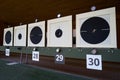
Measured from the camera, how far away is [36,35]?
4.14ft

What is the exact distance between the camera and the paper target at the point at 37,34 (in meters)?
1.21

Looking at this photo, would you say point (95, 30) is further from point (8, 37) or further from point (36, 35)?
point (8, 37)

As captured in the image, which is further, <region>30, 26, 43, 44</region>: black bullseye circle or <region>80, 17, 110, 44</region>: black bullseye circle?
<region>30, 26, 43, 44</region>: black bullseye circle

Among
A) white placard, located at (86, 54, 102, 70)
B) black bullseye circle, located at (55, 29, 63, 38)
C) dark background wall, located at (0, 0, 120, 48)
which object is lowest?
white placard, located at (86, 54, 102, 70)

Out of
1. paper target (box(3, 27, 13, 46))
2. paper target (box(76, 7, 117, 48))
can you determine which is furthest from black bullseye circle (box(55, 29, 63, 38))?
paper target (box(3, 27, 13, 46))

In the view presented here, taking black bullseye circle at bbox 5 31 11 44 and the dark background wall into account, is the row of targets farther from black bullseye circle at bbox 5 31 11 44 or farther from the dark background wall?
the dark background wall

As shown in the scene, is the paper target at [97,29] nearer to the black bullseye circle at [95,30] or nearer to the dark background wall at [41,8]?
the black bullseye circle at [95,30]

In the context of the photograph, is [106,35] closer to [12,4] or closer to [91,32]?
[91,32]

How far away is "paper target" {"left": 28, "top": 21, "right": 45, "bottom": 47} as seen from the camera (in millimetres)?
1205

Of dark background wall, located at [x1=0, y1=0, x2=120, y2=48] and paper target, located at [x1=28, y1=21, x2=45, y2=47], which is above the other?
dark background wall, located at [x1=0, y1=0, x2=120, y2=48]

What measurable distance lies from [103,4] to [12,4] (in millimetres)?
1021

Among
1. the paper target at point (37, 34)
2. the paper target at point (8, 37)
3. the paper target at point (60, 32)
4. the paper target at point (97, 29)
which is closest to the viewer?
the paper target at point (97, 29)

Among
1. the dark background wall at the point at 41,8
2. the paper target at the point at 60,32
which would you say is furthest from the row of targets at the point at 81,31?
the dark background wall at the point at 41,8

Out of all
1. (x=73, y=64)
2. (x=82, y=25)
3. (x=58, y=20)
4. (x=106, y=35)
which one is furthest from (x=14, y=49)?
(x=106, y=35)
